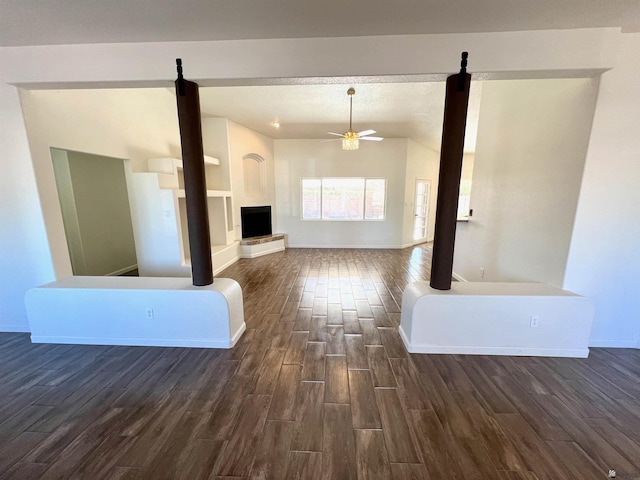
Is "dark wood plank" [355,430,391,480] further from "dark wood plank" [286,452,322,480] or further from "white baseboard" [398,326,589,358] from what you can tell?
"white baseboard" [398,326,589,358]

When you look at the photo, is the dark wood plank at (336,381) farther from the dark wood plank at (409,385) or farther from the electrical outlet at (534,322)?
the electrical outlet at (534,322)

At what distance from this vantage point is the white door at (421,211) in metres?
7.81

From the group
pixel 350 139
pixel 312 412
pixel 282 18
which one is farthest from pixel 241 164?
pixel 312 412

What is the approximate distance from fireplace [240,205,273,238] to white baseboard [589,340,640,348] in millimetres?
6275

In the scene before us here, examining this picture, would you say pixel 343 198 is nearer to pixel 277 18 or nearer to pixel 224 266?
pixel 224 266

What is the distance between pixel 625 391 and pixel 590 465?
3.33 ft

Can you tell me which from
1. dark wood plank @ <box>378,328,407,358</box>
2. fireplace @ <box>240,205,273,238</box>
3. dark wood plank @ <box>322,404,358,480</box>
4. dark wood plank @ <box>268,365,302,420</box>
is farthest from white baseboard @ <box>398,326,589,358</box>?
fireplace @ <box>240,205,273,238</box>

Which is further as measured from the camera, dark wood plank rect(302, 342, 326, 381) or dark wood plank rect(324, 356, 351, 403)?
dark wood plank rect(302, 342, 326, 381)

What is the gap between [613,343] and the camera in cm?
257

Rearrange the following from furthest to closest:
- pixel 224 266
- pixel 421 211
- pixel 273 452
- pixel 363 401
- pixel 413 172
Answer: pixel 421 211
pixel 413 172
pixel 224 266
pixel 363 401
pixel 273 452

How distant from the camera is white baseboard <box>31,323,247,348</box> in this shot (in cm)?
258

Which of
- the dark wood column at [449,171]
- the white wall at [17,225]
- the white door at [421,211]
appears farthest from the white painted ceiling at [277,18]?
the white door at [421,211]

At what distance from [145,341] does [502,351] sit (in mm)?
3487

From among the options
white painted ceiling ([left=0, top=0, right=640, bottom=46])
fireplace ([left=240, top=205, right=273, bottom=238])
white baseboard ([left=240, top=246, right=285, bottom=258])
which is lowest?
white baseboard ([left=240, top=246, right=285, bottom=258])
